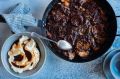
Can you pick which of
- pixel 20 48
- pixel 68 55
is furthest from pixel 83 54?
pixel 20 48

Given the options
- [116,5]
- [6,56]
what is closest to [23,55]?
[6,56]

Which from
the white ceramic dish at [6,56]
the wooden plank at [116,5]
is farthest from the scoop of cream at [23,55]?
the wooden plank at [116,5]

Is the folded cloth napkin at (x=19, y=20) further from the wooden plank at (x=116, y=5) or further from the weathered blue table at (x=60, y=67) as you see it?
the wooden plank at (x=116, y=5)

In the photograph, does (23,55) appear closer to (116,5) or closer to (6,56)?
(6,56)

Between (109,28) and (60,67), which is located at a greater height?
(109,28)

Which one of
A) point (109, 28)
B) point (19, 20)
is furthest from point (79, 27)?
point (19, 20)

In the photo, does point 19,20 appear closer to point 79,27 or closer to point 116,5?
point 79,27

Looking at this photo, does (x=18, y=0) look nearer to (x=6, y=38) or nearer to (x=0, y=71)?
(x=6, y=38)

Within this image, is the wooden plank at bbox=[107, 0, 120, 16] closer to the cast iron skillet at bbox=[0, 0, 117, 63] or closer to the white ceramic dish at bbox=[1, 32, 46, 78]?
the cast iron skillet at bbox=[0, 0, 117, 63]
